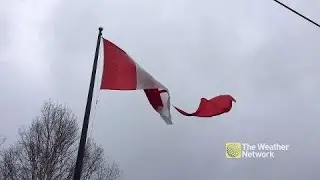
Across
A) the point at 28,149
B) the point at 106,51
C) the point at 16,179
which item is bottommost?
the point at 16,179

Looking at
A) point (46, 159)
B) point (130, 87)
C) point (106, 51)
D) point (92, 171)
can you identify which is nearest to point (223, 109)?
point (130, 87)

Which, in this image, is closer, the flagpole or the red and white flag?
the flagpole

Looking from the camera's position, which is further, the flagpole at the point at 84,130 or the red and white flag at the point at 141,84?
the red and white flag at the point at 141,84

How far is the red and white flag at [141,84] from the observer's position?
10664 millimetres

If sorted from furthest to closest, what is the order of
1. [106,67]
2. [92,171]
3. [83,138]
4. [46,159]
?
1. [92,171]
2. [46,159]
3. [106,67]
4. [83,138]

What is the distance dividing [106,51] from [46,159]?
19221mm

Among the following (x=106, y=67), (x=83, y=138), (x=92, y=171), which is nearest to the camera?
(x=83, y=138)

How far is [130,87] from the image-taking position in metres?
10.8

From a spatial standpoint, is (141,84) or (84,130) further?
(141,84)

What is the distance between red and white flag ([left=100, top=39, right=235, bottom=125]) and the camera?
10664mm

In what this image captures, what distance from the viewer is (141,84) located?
11.0 m

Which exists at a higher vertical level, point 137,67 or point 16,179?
point 137,67

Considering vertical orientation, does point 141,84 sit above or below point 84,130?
above

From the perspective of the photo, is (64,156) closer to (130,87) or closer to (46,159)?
(46,159)
